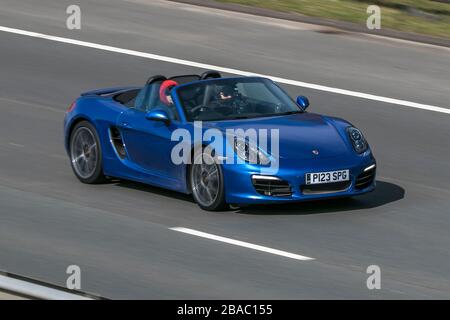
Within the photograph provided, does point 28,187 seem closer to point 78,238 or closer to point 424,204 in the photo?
point 78,238

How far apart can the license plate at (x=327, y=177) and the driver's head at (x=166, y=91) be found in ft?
6.47

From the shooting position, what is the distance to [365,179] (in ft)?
41.9

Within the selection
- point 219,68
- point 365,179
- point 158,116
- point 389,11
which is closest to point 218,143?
point 158,116

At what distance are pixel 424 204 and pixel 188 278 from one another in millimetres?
3867

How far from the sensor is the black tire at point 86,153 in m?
14.0

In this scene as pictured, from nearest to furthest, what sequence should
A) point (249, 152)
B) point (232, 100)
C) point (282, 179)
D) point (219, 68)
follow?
1. point (282, 179)
2. point (249, 152)
3. point (232, 100)
4. point (219, 68)

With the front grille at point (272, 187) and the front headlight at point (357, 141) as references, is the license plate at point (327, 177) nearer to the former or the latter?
the front grille at point (272, 187)

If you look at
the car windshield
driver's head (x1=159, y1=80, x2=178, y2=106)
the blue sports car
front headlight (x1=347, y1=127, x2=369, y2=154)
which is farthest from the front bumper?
driver's head (x1=159, y1=80, x2=178, y2=106)

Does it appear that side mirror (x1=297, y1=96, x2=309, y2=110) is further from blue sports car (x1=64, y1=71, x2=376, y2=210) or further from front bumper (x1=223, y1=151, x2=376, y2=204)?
front bumper (x1=223, y1=151, x2=376, y2=204)

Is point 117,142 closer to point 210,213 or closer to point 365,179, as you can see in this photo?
point 210,213

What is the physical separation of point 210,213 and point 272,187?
2.32 feet

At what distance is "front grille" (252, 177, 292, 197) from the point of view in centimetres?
1233

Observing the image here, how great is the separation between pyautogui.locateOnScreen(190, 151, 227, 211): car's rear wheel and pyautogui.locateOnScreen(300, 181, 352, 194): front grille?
813 millimetres
